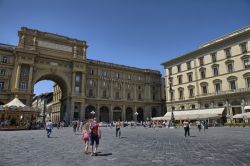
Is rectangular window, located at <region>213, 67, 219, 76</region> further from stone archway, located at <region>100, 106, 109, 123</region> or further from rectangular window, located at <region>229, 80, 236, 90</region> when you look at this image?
stone archway, located at <region>100, 106, 109, 123</region>

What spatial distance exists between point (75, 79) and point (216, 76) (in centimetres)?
3212

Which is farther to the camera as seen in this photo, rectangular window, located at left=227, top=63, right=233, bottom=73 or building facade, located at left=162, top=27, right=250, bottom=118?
rectangular window, located at left=227, top=63, right=233, bottom=73

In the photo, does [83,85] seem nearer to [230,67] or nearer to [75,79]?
[75,79]

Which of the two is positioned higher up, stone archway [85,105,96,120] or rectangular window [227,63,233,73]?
rectangular window [227,63,233,73]

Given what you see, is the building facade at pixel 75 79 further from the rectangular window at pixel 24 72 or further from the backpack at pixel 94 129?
the backpack at pixel 94 129

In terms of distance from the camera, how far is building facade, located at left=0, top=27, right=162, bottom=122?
1754 inches

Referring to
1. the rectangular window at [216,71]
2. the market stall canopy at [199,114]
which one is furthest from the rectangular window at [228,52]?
the market stall canopy at [199,114]

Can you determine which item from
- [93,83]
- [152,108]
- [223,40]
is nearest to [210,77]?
[223,40]

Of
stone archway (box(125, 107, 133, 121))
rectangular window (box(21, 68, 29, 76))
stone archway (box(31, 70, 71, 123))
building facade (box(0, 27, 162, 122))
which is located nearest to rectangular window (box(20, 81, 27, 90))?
building facade (box(0, 27, 162, 122))

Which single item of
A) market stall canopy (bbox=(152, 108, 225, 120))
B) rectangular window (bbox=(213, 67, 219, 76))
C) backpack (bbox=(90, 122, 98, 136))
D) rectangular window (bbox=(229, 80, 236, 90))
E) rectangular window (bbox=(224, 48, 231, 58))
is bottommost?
backpack (bbox=(90, 122, 98, 136))

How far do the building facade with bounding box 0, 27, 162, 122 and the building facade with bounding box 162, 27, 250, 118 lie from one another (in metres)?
13.3

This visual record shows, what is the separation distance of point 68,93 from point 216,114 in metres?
32.8

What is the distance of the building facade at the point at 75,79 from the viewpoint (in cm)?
4456

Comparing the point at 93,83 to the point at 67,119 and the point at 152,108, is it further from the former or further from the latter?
the point at 152,108
